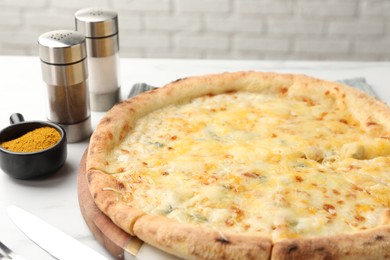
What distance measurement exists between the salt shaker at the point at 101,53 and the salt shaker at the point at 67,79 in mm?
171

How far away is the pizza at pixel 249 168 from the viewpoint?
1.66 meters

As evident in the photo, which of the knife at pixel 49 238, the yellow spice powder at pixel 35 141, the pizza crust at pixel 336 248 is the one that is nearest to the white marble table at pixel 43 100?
the knife at pixel 49 238

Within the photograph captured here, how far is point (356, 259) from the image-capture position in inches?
63.6

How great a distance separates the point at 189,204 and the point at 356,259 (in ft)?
1.63

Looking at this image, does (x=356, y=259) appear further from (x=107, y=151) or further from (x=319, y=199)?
(x=107, y=151)

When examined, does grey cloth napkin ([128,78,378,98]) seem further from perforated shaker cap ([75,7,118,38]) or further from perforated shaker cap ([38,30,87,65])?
perforated shaker cap ([38,30,87,65])

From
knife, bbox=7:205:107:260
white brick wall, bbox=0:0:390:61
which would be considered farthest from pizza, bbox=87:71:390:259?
white brick wall, bbox=0:0:390:61

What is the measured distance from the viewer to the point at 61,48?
223cm

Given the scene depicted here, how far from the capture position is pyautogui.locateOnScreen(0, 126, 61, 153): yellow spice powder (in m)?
2.12

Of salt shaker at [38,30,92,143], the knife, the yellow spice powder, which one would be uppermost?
salt shaker at [38,30,92,143]

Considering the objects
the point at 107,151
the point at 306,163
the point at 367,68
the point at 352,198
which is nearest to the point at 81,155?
the point at 107,151

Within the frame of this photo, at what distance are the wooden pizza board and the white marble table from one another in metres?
0.05

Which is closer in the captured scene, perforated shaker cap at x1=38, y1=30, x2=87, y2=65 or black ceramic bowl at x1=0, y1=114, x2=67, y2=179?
black ceramic bowl at x1=0, y1=114, x2=67, y2=179

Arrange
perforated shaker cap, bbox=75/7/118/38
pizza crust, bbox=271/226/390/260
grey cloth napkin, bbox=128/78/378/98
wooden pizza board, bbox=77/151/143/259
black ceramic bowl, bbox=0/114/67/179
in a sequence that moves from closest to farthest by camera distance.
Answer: pizza crust, bbox=271/226/390/260
wooden pizza board, bbox=77/151/143/259
black ceramic bowl, bbox=0/114/67/179
perforated shaker cap, bbox=75/7/118/38
grey cloth napkin, bbox=128/78/378/98
